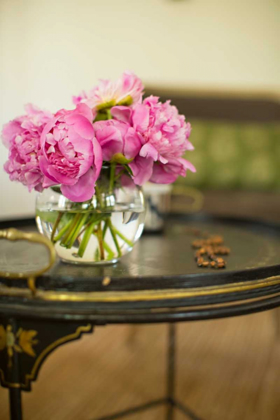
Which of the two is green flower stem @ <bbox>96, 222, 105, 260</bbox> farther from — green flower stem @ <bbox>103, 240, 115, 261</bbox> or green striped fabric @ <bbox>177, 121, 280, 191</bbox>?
green striped fabric @ <bbox>177, 121, 280, 191</bbox>

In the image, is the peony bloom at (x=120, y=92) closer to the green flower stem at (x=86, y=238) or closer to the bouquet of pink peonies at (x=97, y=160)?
the bouquet of pink peonies at (x=97, y=160)

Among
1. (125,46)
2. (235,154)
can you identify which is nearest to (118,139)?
(125,46)

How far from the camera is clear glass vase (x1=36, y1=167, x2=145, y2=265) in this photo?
583 mm

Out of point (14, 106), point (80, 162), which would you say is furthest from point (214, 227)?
point (14, 106)

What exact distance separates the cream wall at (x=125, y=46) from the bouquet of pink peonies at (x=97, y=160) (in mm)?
868

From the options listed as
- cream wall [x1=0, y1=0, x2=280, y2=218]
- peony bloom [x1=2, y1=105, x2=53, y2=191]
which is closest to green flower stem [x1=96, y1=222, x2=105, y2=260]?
peony bloom [x1=2, y1=105, x2=53, y2=191]

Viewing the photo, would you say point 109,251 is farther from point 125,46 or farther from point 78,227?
point 125,46

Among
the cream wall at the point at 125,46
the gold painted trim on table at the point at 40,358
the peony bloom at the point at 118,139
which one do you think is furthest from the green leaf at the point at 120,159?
the cream wall at the point at 125,46

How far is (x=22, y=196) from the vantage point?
1.78 m

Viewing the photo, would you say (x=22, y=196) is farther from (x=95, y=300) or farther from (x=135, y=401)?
(x=95, y=300)

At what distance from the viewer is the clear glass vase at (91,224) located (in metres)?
0.58

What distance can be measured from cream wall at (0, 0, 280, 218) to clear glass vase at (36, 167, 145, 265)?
87cm

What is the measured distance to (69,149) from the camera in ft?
1.59

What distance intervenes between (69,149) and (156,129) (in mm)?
116
